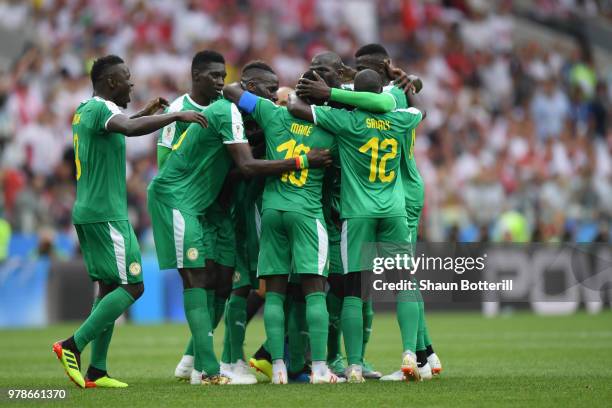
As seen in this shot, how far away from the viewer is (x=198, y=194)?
9961mm

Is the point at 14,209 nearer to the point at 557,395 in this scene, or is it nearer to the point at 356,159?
the point at 356,159

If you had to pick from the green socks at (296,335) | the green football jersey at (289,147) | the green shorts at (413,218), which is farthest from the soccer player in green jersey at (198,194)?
the green shorts at (413,218)

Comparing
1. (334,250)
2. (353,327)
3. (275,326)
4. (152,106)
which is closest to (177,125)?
(152,106)

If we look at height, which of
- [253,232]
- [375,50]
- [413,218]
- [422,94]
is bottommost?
[253,232]

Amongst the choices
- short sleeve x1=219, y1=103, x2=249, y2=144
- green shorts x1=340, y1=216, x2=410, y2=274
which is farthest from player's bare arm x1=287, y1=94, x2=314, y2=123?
green shorts x1=340, y1=216, x2=410, y2=274

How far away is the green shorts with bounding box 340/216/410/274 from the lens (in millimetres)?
9750

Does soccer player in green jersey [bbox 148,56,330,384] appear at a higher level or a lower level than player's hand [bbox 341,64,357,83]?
lower

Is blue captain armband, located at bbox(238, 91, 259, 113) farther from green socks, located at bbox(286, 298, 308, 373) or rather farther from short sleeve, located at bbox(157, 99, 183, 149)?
green socks, located at bbox(286, 298, 308, 373)

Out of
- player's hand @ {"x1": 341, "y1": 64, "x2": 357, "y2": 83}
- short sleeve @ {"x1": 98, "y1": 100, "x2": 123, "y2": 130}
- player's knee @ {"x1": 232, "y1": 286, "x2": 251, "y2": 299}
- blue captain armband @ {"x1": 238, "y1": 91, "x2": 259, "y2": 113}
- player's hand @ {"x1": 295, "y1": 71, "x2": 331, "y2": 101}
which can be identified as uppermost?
player's hand @ {"x1": 341, "y1": 64, "x2": 357, "y2": 83}

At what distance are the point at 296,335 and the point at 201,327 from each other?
104 cm

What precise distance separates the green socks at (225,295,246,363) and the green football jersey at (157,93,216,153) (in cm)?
152

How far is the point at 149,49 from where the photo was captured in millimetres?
22297

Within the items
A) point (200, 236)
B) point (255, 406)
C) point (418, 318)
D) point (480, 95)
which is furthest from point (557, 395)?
point (480, 95)

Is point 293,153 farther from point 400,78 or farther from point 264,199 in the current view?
point 400,78
